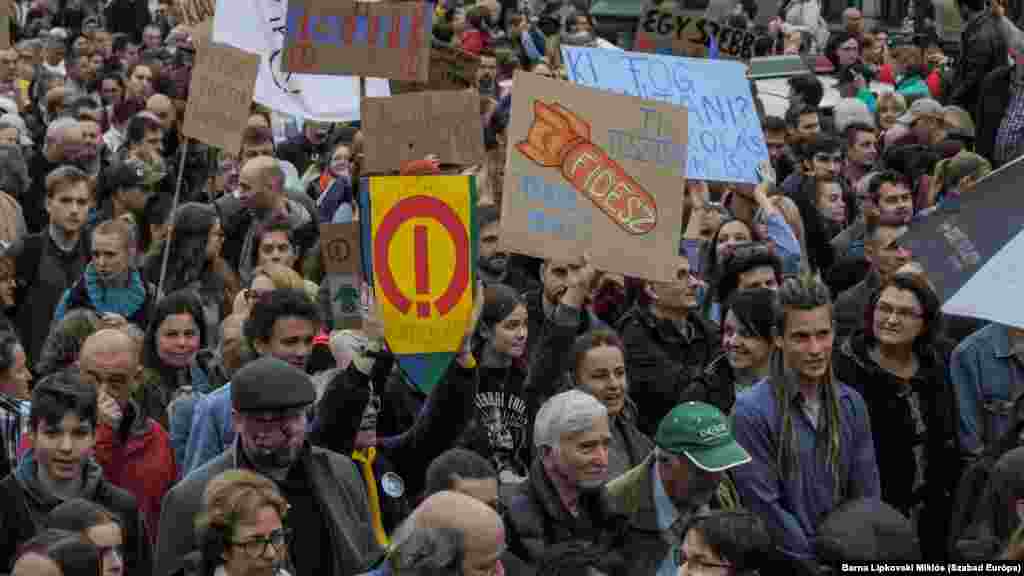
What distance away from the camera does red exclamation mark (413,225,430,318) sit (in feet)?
24.0

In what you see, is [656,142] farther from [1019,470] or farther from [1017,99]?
[1017,99]

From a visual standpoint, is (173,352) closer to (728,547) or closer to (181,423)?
(181,423)

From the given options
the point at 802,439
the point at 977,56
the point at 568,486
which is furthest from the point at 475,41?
the point at 568,486

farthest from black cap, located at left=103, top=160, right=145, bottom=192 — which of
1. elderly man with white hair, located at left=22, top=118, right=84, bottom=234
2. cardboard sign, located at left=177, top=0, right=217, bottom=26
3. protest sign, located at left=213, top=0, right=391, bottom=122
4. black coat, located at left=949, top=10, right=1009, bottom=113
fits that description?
black coat, located at left=949, top=10, right=1009, bottom=113

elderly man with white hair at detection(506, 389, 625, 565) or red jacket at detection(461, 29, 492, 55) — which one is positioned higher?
red jacket at detection(461, 29, 492, 55)

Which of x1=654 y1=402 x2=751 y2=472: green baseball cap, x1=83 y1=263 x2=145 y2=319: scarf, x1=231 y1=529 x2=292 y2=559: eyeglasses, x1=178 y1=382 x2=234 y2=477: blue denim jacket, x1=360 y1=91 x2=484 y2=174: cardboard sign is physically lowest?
x1=231 y1=529 x2=292 y2=559: eyeglasses

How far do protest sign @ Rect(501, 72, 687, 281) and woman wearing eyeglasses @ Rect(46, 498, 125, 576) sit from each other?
288cm

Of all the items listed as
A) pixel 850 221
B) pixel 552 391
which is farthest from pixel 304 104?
pixel 552 391

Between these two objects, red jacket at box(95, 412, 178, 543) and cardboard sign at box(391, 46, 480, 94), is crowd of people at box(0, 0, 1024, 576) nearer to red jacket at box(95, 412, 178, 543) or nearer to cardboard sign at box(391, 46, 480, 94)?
red jacket at box(95, 412, 178, 543)

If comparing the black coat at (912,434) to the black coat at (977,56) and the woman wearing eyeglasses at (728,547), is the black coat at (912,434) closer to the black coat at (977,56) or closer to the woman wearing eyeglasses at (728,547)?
the woman wearing eyeglasses at (728,547)

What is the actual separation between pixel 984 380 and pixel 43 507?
3.21m

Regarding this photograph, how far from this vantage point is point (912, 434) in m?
7.11

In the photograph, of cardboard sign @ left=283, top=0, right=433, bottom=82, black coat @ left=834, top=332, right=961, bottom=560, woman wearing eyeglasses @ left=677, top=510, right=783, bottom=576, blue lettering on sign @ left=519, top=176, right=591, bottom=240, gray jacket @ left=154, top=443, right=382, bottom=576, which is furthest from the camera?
cardboard sign @ left=283, top=0, right=433, bottom=82

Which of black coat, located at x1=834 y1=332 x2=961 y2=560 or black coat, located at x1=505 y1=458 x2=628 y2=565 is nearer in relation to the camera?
black coat, located at x1=505 y1=458 x2=628 y2=565
